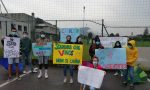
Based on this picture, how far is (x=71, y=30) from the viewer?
15008mm

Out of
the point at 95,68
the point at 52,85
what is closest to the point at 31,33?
the point at 52,85

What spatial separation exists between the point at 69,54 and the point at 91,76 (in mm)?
2771

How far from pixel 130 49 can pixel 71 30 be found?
4.71m

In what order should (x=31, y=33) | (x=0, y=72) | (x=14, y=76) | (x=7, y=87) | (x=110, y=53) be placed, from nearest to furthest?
(x=7, y=87) → (x=110, y=53) → (x=14, y=76) → (x=0, y=72) → (x=31, y=33)

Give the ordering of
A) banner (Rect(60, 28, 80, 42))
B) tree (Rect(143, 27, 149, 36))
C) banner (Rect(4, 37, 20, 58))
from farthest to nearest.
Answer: tree (Rect(143, 27, 149, 36)) → banner (Rect(60, 28, 80, 42)) → banner (Rect(4, 37, 20, 58))

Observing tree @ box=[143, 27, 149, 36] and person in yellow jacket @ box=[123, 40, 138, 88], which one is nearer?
person in yellow jacket @ box=[123, 40, 138, 88]

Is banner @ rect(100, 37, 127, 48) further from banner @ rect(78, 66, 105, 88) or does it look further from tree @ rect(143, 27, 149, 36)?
banner @ rect(78, 66, 105, 88)

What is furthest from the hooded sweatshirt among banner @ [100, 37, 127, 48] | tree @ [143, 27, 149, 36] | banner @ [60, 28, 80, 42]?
tree @ [143, 27, 149, 36]

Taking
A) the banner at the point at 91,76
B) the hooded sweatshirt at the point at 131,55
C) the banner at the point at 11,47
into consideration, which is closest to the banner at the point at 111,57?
the hooded sweatshirt at the point at 131,55

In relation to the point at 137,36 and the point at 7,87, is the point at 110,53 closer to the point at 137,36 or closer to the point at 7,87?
the point at 7,87

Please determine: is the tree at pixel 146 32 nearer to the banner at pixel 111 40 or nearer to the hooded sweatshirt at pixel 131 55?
the banner at pixel 111 40

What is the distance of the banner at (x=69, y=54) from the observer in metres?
11.1

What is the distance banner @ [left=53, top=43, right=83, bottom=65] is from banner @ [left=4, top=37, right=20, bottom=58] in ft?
4.94

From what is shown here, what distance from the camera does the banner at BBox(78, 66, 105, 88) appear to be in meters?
8.45
